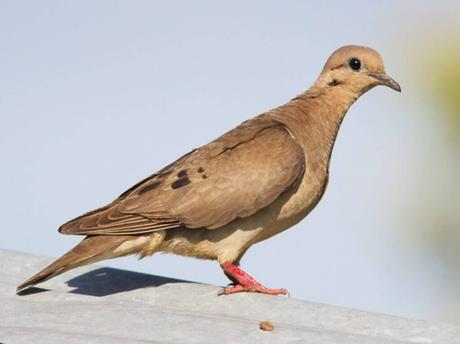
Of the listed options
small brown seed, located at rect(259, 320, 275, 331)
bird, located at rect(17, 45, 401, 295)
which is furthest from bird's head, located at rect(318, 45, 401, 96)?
small brown seed, located at rect(259, 320, 275, 331)

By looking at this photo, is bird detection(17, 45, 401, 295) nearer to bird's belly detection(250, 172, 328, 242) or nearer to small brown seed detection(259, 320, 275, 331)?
bird's belly detection(250, 172, 328, 242)

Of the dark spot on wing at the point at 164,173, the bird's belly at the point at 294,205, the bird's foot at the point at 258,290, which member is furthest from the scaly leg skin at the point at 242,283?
the dark spot on wing at the point at 164,173

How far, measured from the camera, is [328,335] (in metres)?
4.38

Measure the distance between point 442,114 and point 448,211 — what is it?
102cm

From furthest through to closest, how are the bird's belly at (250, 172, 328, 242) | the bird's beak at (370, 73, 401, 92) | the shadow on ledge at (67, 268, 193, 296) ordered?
the bird's beak at (370, 73, 401, 92) < the bird's belly at (250, 172, 328, 242) < the shadow on ledge at (67, 268, 193, 296)

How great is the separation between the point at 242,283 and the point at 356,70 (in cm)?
173

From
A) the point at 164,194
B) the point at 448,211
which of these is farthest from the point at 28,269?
the point at 448,211

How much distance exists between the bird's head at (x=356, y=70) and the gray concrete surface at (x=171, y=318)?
198cm

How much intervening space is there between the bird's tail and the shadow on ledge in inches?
3.4

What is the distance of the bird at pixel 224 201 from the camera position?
5945 mm

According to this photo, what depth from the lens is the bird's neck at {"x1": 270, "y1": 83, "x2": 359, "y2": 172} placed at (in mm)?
6613

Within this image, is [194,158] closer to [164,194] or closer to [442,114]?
[164,194]

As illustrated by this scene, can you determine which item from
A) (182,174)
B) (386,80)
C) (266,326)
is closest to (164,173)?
(182,174)

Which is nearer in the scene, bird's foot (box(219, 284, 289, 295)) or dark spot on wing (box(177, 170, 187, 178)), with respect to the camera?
bird's foot (box(219, 284, 289, 295))
